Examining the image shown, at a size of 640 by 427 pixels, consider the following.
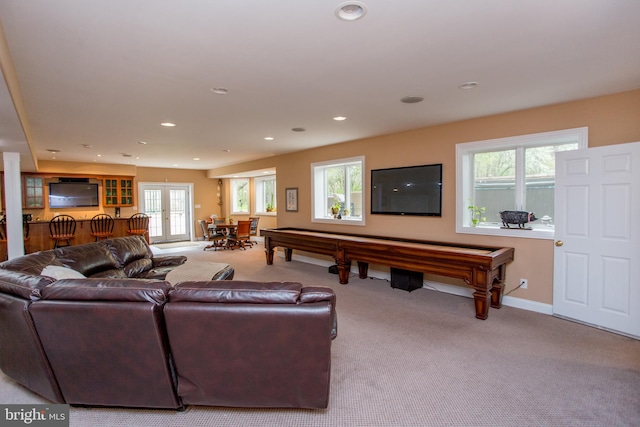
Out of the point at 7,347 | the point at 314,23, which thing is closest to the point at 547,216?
the point at 314,23

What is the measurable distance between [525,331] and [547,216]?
151 centimetres

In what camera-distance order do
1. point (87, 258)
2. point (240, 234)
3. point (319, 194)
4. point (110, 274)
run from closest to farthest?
point (87, 258) < point (110, 274) < point (319, 194) < point (240, 234)

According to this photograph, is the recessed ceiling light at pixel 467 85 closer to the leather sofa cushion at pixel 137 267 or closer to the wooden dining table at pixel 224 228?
the leather sofa cushion at pixel 137 267

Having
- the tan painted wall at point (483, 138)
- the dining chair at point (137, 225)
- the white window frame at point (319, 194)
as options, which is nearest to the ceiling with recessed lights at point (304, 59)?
the tan painted wall at point (483, 138)

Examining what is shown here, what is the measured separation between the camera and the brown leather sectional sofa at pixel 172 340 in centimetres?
175

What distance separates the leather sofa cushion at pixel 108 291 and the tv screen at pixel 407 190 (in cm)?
391

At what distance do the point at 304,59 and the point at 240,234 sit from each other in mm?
6926

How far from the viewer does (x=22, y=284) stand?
1.92 metres

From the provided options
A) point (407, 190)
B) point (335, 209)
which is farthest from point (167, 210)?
point (407, 190)

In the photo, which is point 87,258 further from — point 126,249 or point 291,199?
point 291,199

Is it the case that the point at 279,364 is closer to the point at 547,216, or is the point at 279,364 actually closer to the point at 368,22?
the point at 368,22

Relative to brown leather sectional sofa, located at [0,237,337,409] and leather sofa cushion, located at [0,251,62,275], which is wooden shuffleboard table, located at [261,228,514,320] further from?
leather sofa cushion, located at [0,251,62,275]

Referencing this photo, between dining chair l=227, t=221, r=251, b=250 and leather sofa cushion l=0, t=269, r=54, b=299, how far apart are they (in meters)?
6.79

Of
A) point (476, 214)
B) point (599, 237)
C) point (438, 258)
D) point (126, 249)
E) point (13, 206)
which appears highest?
point (13, 206)
